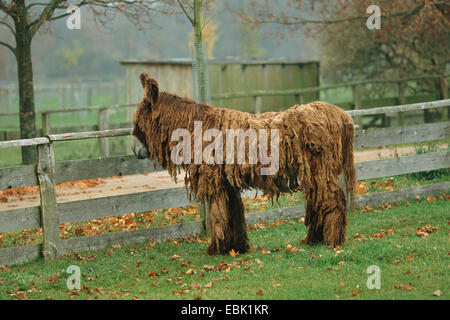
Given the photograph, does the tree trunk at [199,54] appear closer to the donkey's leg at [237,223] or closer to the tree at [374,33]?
the donkey's leg at [237,223]

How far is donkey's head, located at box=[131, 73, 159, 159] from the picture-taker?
601 centimetres

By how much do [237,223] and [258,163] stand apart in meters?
0.82

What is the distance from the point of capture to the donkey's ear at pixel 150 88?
5930mm

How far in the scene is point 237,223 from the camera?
6.26 m

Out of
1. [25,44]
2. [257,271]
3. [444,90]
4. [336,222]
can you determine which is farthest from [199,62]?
[444,90]

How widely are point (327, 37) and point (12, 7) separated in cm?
1206

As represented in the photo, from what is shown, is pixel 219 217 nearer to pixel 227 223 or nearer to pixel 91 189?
pixel 227 223

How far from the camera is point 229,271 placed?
5.63m

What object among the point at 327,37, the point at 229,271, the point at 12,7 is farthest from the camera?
the point at 327,37

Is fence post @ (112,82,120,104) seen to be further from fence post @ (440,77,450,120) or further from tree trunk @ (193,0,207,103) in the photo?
tree trunk @ (193,0,207,103)

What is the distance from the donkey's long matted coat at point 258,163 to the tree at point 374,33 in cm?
776

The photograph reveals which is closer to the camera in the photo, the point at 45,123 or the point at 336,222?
the point at 336,222
